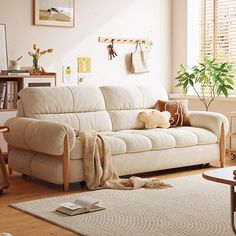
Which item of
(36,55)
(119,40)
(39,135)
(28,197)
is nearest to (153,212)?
(28,197)

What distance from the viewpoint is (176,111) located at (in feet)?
21.8

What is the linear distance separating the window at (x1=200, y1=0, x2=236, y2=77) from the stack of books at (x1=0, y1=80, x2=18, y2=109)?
2829 mm

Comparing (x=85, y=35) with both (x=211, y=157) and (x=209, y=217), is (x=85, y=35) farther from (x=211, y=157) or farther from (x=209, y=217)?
(x=209, y=217)

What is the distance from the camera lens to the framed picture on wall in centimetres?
687

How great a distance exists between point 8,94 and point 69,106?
92cm

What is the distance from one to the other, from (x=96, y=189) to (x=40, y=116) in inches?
40.2

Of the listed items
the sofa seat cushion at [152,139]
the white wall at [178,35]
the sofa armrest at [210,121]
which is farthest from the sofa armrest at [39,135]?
the white wall at [178,35]

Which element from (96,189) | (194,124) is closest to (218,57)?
(194,124)

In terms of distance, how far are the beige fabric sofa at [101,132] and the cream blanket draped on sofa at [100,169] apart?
0.26 feet

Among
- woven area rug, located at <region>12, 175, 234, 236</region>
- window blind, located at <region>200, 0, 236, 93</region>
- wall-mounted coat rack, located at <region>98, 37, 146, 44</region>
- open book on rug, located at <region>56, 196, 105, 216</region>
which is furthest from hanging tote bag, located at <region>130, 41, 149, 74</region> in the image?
open book on rug, located at <region>56, 196, 105, 216</region>

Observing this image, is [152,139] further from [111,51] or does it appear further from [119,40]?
[119,40]

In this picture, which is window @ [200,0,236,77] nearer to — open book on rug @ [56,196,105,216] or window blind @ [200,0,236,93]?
window blind @ [200,0,236,93]

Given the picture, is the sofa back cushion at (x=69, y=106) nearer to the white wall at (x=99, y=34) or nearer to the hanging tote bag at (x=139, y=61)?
the white wall at (x=99, y=34)

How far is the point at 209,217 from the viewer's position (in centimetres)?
425
